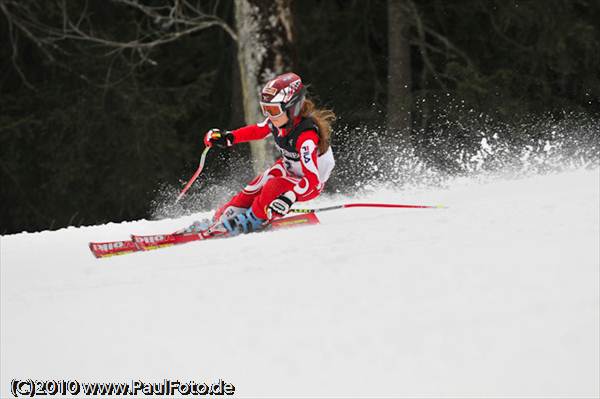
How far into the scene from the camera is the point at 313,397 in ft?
11.2

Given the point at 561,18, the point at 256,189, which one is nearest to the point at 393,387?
the point at 256,189

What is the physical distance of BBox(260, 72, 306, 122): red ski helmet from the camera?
6125 millimetres

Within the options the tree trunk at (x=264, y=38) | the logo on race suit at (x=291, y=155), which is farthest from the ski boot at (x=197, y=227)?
the tree trunk at (x=264, y=38)

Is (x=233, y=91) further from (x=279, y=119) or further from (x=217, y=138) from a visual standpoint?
(x=279, y=119)

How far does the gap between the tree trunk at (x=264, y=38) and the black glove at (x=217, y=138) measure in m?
2.29

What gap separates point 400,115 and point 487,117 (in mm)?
1396

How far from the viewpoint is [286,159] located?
254 inches

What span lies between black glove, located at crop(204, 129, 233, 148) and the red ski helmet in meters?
0.51

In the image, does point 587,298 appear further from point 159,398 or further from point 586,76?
point 586,76

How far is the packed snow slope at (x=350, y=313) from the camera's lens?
11.4ft

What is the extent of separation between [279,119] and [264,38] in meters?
2.79

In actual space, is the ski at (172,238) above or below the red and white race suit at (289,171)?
below

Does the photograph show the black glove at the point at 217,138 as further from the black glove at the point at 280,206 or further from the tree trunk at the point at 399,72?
the tree trunk at the point at 399,72

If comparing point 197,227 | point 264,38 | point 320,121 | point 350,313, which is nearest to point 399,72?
point 264,38
